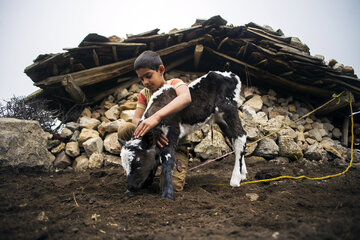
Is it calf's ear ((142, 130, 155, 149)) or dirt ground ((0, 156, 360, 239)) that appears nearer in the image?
dirt ground ((0, 156, 360, 239))

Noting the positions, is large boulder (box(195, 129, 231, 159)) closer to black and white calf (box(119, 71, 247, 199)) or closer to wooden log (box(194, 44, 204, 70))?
black and white calf (box(119, 71, 247, 199))

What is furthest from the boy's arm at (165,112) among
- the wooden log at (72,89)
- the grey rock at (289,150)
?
the grey rock at (289,150)

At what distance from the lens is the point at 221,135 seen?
4.86 meters

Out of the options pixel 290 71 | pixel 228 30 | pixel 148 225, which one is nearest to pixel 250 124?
pixel 290 71

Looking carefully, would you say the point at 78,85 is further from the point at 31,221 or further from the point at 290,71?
the point at 290,71

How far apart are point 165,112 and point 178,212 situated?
3.40 feet

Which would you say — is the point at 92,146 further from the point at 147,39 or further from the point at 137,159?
the point at 147,39

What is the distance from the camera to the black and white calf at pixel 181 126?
2195 mm

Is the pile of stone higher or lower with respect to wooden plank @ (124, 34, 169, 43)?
lower

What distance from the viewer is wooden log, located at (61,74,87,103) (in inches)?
177

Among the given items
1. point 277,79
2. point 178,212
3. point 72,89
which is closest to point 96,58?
point 72,89

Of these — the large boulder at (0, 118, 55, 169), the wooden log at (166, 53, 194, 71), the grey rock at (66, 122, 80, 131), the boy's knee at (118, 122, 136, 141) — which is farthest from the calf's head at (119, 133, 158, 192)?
the wooden log at (166, 53, 194, 71)

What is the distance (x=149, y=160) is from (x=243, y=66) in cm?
457

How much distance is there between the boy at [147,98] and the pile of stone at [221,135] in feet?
4.79
